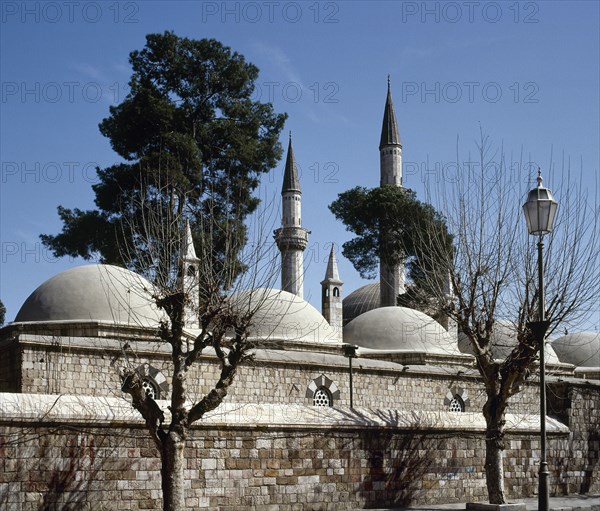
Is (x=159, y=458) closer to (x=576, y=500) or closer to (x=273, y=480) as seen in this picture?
(x=273, y=480)

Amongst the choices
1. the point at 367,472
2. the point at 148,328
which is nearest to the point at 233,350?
the point at 367,472

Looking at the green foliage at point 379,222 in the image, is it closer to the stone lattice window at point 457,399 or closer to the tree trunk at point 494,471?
the stone lattice window at point 457,399

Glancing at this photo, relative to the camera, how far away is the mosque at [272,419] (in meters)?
11.7

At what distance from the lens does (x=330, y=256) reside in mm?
41969

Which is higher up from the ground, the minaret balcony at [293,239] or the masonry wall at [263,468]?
the minaret balcony at [293,239]

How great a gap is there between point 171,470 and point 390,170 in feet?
131

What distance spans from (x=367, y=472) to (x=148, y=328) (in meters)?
7.34

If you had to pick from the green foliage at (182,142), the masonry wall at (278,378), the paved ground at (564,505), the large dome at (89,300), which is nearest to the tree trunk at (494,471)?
the paved ground at (564,505)

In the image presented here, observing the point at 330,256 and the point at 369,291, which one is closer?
the point at 330,256

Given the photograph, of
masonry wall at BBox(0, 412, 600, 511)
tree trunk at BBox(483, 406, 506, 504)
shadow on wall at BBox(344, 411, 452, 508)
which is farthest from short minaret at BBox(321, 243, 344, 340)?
tree trunk at BBox(483, 406, 506, 504)

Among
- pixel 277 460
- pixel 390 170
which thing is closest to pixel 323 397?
pixel 277 460

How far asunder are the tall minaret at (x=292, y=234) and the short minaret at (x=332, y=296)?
6172 mm

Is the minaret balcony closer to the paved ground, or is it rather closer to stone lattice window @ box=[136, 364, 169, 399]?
stone lattice window @ box=[136, 364, 169, 399]

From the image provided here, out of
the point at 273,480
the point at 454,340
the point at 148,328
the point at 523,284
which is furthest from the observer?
the point at 454,340
